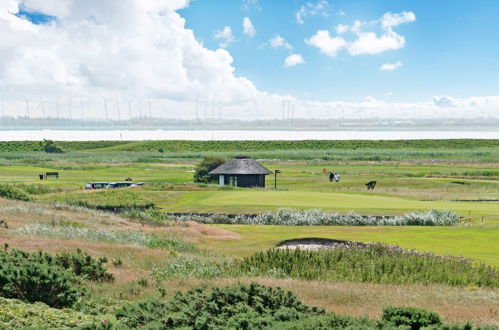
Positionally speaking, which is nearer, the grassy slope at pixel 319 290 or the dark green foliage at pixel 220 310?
the dark green foliage at pixel 220 310

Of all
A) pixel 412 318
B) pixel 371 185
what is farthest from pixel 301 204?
pixel 412 318

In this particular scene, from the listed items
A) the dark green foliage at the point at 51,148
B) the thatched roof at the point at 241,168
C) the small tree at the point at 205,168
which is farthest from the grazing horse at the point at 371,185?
the dark green foliage at the point at 51,148

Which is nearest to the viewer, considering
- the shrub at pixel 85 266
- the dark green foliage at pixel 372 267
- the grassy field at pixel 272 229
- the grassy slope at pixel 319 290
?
the grassy slope at pixel 319 290

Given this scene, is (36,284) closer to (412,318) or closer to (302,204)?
(412,318)

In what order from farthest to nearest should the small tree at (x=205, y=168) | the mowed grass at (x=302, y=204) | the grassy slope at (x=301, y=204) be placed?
the small tree at (x=205, y=168) → the grassy slope at (x=301, y=204) → the mowed grass at (x=302, y=204)

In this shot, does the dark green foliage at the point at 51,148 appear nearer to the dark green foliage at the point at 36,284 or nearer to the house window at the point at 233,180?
the house window at the point at 233,180

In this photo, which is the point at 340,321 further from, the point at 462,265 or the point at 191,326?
the point at 462,265

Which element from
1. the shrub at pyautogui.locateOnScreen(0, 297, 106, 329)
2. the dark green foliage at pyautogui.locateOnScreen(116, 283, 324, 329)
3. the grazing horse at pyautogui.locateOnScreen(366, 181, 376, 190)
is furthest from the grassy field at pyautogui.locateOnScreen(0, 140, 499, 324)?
the dark green foliage at pyautogui.locateOnScreen(116, 283, 324, 329)
